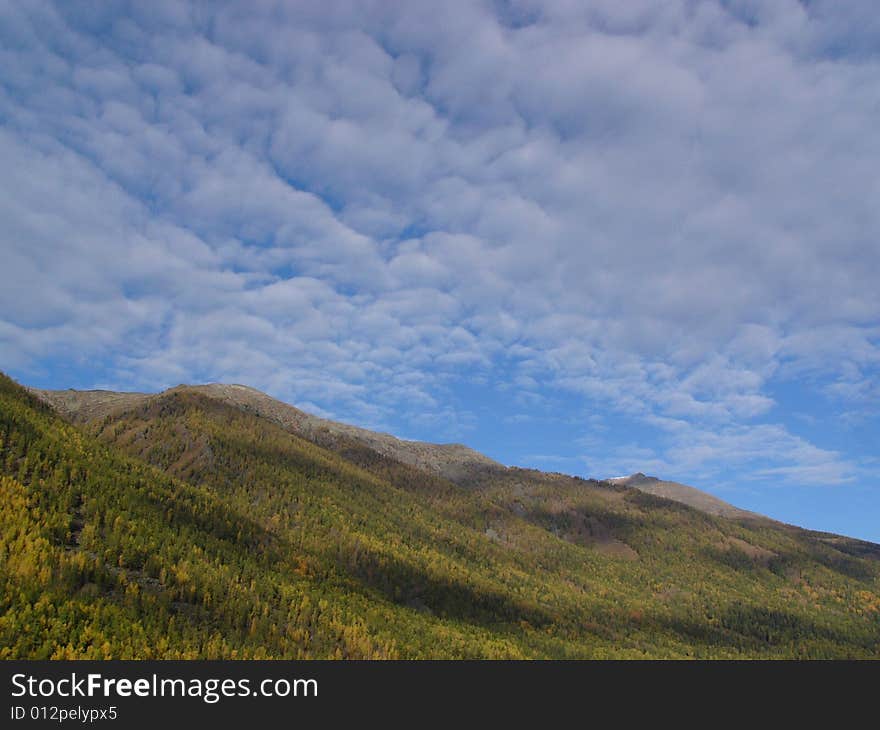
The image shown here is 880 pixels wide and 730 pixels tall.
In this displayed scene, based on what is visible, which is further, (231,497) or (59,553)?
(231,497)

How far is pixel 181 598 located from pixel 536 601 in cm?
15320

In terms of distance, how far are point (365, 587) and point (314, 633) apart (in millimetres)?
57516
